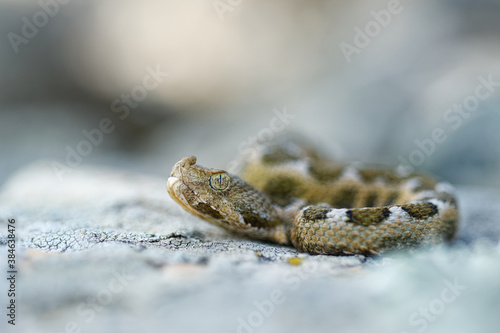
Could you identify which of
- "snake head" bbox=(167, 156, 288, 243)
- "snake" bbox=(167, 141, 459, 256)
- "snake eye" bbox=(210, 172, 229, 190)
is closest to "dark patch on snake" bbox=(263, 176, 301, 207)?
"snake" bbox=(167, 141, 459, 256)

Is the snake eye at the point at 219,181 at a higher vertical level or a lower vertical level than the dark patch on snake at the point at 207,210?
higher

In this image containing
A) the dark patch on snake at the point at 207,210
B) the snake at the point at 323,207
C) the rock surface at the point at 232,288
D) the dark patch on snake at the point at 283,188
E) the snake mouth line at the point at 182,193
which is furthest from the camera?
the dark patch on snake at the point at 283,188

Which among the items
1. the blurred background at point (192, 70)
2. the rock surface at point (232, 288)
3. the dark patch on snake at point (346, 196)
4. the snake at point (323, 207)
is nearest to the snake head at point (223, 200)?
the snake at point (323, 207)

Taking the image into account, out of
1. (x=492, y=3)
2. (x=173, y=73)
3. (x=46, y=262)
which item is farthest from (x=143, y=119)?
(x=46, y=262)

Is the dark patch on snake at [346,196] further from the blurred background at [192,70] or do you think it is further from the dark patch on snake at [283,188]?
the blurred background at [192,70]

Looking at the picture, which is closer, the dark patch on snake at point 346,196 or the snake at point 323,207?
the snake at point 323,207

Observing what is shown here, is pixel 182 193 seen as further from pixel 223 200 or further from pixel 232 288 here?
pixel 232 288

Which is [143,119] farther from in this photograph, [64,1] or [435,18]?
[435,18]

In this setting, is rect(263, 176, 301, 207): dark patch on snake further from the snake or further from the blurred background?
the blurred background
